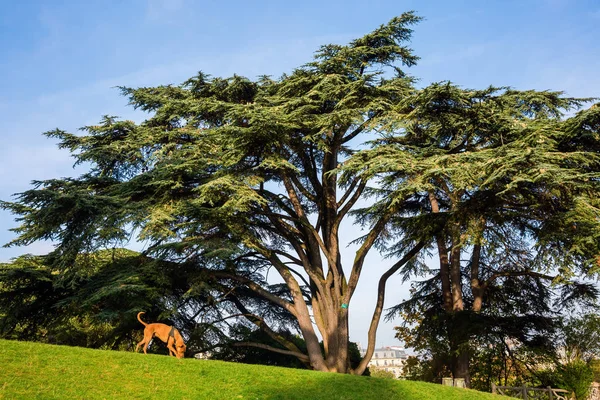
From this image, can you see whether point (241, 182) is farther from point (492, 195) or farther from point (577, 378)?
point (577, 378)

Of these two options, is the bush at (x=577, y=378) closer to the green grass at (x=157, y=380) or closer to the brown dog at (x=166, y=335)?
the green grass at (x=157, y=380)

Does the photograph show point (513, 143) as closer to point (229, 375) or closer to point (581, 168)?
point (581, 168)

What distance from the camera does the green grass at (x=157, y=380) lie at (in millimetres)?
8602

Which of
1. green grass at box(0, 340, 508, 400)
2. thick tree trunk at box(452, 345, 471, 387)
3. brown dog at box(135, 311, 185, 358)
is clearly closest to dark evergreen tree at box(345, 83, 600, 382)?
thick tree trunk at box(452, 345, 471, 387)

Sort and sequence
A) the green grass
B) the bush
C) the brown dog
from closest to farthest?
1. the green grass
2. the brown dog
3. the bush

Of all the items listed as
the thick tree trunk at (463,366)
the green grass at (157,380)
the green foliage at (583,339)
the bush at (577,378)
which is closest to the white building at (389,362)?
the green foliage at (583,339)

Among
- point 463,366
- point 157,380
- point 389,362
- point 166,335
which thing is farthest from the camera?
point 389,362

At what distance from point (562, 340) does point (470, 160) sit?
849 cm

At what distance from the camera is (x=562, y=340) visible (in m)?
17.3

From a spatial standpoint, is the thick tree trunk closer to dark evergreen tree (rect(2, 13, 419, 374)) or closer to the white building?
dark evergreen tree (rect(2, 13, 419, 374))

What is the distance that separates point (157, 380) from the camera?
31.9 feet

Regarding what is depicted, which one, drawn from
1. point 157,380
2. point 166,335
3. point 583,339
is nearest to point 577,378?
point 583,339

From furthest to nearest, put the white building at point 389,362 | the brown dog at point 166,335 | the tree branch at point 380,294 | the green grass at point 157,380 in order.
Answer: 1. the white building at point 389,362
2. the tree branch at point 380,294
3. the brown dog at point 166,335
4. the green grass at point 157,380

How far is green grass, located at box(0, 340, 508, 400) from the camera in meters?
8.60
